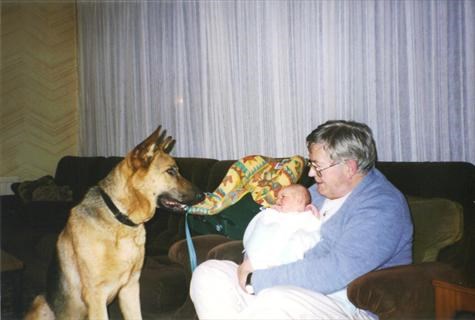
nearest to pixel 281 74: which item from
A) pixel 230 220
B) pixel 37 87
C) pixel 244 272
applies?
pixel 230 220

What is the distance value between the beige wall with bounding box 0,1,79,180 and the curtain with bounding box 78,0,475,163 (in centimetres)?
59

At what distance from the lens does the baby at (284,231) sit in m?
1.53

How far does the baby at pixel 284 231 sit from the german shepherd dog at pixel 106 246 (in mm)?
520

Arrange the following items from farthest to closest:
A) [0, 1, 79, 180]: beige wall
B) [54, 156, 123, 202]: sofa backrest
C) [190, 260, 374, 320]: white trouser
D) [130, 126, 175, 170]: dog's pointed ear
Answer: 1. [0, 1, 79, 180]: beige wall
2. [54, 156, 123, 202]: sofa backrest
3. [130, 126, 175, 170]: dog's pointed ear
4. [190, 260, 374, 320]: white trouser

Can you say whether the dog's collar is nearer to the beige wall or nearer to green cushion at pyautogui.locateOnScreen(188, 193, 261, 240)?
green cushion at pyautogui.locateOnScreen(188, 193, 261, 240)

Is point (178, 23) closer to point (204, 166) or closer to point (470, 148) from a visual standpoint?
point (204, 166)

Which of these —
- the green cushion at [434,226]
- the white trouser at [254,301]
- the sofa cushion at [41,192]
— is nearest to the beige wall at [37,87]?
the sofa cushion at [41,192]

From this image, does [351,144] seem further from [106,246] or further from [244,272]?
[106,246]

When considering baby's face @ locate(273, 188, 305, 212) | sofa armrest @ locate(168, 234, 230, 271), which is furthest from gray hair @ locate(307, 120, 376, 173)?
sofa armrest @ locate(168, 234, 230, 271)

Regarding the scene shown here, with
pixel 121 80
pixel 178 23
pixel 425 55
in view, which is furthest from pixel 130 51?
pixel 425 55

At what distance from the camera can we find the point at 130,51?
4703mm

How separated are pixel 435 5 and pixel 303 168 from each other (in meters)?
1.31

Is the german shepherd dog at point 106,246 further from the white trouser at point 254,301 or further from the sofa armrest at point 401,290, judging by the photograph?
the sofa armrest at point 401,290

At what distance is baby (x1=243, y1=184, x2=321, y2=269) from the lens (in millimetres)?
1532
